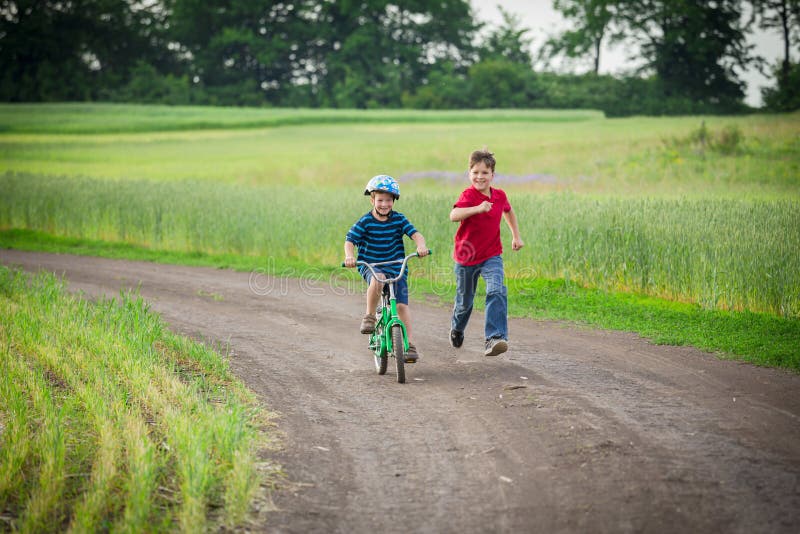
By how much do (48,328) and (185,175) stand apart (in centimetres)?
2444

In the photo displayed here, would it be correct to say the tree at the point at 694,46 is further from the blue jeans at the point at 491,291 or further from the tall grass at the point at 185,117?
the blue jeans at the point at 491,291

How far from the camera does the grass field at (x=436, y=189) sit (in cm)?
1238

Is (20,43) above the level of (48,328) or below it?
above

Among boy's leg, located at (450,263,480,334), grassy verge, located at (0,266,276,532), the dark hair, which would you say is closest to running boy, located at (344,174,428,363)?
boy's leg, located at (450,263,480,334)

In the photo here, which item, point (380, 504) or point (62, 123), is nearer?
point (380, 504)

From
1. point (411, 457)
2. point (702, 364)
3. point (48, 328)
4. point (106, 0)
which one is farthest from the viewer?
point (106, 0)

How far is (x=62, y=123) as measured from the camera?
46.1m

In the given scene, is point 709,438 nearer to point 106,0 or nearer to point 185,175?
point 185,175

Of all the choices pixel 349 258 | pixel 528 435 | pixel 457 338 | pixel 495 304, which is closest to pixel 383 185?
pixel 349 258

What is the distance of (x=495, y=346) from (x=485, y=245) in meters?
1.02

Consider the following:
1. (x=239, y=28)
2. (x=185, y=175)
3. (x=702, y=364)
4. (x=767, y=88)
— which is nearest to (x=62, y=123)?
(x=185, y=175)

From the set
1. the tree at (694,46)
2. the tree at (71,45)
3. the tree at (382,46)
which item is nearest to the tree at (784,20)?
the tree at (694,46)

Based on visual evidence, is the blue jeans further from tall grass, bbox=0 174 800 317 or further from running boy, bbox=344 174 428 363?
tall grass, bbox=0 174 800 317

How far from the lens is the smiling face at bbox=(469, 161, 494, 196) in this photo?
8344mm
